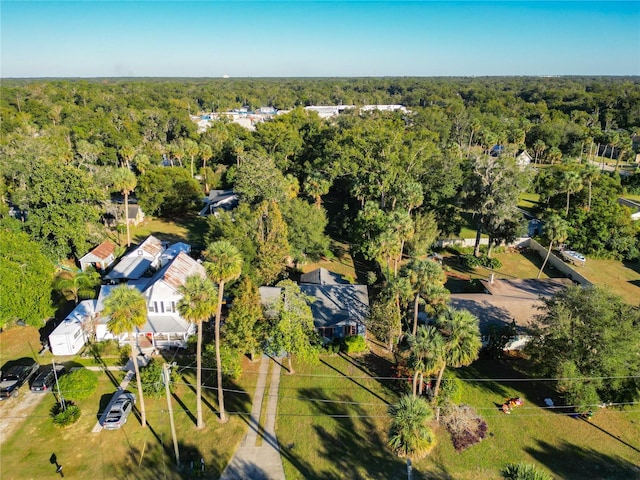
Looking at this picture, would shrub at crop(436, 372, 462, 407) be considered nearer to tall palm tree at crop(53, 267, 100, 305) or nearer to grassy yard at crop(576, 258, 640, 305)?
grassy yard at crop(576, 258, 640, 305)

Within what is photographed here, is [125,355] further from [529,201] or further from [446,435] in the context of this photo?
[529,201]

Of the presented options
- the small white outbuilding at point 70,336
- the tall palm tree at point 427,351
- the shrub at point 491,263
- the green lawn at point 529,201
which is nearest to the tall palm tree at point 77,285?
the small white outbuilding at point 70,336

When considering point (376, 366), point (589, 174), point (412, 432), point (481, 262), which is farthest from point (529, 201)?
point (412, 432)

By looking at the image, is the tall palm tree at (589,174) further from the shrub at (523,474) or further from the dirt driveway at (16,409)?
the dirt driveway at (16,409)

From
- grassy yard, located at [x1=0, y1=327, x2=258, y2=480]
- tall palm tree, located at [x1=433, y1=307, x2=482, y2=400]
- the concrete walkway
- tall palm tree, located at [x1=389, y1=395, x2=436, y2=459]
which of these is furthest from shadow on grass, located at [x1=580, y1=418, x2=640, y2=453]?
grassy yard, located at [x1=0, y1=327, x2=258, y2=480]

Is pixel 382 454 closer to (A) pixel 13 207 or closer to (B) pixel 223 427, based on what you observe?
(B) pixel 223 427

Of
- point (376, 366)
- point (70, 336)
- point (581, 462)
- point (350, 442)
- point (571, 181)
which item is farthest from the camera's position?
point (571, 181)
